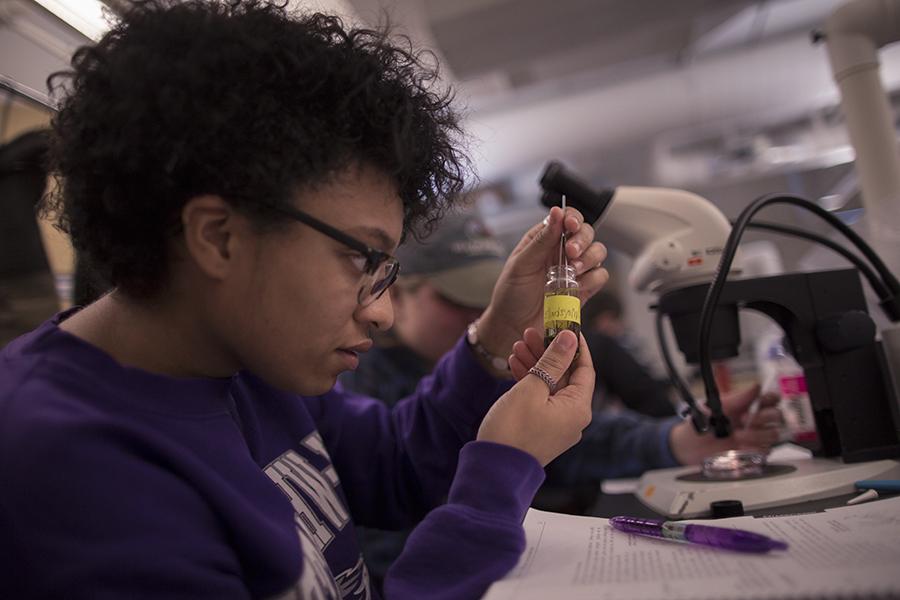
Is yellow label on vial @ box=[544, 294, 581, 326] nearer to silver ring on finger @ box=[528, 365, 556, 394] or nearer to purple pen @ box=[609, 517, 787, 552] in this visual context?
silver ring on finger @ box=[528, 365, 556, 394]

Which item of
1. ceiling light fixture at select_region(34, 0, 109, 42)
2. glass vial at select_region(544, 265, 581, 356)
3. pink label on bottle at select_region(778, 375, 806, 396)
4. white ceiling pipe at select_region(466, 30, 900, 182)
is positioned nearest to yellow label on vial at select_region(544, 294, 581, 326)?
glass vial at select_region(544, 265, 581, 356)

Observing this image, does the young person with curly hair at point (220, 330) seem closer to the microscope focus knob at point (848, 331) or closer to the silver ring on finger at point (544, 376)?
the silver ring on finger at point (544, 376)

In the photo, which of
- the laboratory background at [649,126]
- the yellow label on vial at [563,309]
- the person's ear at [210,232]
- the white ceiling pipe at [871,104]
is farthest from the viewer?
the white ceiling pipe at [871,104]

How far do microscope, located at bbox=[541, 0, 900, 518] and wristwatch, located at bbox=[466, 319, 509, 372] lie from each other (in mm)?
247

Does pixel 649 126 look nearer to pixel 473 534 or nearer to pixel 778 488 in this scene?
pixel 778 488

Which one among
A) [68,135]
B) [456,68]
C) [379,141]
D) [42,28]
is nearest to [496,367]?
[379,141]

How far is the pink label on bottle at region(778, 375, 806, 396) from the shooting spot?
1.14 m

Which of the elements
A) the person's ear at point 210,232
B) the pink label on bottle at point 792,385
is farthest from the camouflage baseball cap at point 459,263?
the person's ear at point 210,232

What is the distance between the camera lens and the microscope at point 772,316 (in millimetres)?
862

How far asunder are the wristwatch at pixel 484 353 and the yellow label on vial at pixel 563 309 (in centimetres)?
23

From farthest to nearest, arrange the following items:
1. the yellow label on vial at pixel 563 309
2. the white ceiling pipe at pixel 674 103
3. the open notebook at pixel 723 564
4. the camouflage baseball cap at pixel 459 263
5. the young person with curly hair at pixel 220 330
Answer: the white ceiling pipe at pixel 674 103 < the camouflage baseball cap at pixel 459 263 < the yellow label on vial at pixel 563 309 < the young person with curly hair at pixel 220 330 < the open notebook at pixel 723 564

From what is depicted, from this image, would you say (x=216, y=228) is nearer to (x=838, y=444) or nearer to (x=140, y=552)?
(x=140, y=552)

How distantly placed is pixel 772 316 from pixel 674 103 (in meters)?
2.34

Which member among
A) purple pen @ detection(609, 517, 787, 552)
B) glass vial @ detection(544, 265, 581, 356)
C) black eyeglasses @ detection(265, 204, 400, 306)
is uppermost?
black eyeglasses @ detection(265, 204, 400, 306)
